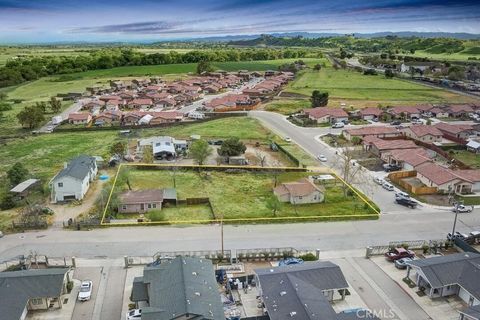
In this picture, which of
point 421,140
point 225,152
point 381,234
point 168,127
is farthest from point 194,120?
point 381,234

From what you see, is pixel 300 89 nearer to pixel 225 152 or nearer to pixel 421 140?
pixel 421 140

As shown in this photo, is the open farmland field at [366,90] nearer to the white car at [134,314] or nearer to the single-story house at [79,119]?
the single-story house at [79,119]

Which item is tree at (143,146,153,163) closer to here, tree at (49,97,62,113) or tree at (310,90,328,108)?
tree at (49,97,62,113)

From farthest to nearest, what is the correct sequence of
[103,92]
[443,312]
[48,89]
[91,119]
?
1. [48,89]
2. [103,92]
3. [91,119]
4. [443,312]

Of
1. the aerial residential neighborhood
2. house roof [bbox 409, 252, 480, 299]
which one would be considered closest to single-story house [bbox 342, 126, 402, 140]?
the aerial residential neighborhood

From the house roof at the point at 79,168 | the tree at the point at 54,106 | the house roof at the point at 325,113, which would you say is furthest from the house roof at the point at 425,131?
the tree at the point at 54,106

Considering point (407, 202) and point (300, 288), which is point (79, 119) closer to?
point (407, 202)

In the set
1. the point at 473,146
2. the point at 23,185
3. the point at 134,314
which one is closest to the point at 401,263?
the point at 134,314
